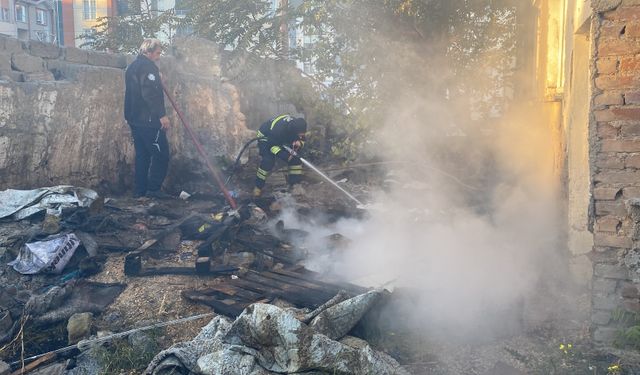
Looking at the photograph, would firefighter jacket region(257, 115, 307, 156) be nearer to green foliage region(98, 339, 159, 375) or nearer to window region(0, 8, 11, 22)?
green foliage region(98, 339, 159, 375)

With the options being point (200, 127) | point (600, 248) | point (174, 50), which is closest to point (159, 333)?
point (600, 248)

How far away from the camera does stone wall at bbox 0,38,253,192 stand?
6891 millimetres

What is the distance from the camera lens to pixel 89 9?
38938 mm

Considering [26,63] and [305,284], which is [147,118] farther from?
[305,284]

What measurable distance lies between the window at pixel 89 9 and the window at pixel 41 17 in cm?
318

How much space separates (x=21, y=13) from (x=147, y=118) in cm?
3606

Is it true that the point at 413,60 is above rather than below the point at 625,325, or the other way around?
above

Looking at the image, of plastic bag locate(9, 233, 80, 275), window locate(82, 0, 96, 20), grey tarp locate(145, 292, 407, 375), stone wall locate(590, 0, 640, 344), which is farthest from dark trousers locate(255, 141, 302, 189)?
window locate(82, 0, 96, 20)

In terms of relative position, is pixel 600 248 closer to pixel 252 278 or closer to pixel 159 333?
pixel 252 278

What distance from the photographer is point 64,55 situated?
8125mm

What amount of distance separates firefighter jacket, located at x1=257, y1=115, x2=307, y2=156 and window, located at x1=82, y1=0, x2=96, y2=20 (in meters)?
36.0

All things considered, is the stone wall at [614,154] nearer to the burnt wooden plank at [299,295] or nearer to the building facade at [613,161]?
the building facade at [613,161]

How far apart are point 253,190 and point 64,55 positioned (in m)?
3.50

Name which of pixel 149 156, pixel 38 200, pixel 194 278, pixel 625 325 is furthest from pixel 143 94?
pixel 625 325
